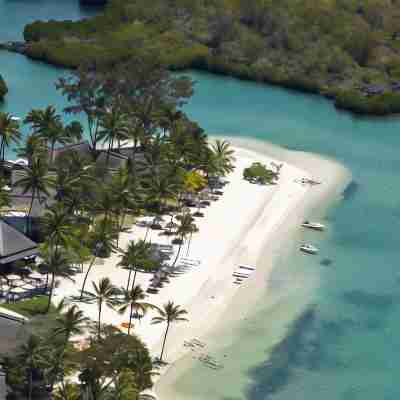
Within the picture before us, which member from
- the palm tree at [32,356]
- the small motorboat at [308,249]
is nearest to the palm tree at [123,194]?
the small motorboat at [308,249]

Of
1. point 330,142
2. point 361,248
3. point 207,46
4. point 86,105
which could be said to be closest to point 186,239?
point 361,248

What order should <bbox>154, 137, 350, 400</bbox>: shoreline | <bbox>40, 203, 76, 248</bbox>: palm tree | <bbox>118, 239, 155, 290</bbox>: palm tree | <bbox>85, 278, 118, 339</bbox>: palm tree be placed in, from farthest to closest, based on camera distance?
1. <bbox>118, 239, 155, 290</bbox>: palm tree
2. <bbox>40, 203, 76, 248</bbox>: palm tree
3. <bbox>85, 278, 118, 339</bbox>: palm tree
4. <bbox>154, 137, 350, 400</bbox>: shoreline

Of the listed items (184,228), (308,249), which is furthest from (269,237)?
(184,228)

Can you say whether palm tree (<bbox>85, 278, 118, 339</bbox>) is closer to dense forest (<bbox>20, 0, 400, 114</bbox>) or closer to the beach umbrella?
the beach umbrella

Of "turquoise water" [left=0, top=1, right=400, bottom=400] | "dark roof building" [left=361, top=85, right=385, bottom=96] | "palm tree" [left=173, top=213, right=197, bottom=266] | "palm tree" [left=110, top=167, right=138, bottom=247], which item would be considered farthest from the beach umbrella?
"dark roof building" [left=361, top=85, right=385, bottom=96]

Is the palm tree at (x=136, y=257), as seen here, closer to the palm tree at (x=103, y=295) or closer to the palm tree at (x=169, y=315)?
the palm tree at (x=103, y=295)

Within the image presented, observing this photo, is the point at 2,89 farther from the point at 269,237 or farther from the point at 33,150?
the point at 269,237
